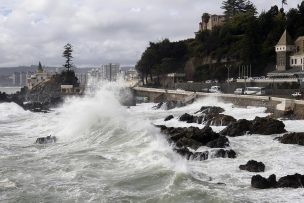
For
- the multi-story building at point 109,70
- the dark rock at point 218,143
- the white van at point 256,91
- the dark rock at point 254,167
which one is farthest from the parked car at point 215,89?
the multi-story building at point 109,70

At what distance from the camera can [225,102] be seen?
126 feet

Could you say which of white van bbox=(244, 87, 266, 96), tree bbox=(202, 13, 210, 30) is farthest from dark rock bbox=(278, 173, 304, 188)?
tree bbox=(202, 13, 210, 30)

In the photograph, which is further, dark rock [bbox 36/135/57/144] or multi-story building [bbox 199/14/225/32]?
multi-story building [bbox 199/14/225/32]

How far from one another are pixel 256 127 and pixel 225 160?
6.20 m

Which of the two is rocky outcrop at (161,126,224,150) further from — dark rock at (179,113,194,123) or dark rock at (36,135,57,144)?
dark rock at (179,113,194,123)

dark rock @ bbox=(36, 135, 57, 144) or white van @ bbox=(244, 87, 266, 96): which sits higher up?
white van @ bbox=(244, 87, 266, 96)

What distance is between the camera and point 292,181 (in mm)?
13422

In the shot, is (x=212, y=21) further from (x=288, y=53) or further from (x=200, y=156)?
(x=200, y=156)

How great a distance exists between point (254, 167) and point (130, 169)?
411cm

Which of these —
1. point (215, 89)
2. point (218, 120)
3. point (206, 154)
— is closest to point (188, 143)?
point (206, 154)

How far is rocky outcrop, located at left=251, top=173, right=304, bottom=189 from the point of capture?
13.4 metres

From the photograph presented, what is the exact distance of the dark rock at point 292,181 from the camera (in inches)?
526

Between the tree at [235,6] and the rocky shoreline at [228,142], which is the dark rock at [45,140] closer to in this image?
the rocky shoreline at [228,142]

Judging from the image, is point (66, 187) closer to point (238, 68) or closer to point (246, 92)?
point (246, 92)
